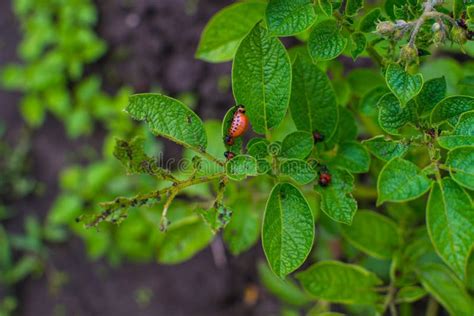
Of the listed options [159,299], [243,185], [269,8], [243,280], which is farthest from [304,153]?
[159,299]

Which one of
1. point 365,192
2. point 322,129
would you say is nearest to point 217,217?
point 322,129

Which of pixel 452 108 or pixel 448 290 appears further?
pixel 448 290

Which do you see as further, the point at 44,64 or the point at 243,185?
the point at 44,64

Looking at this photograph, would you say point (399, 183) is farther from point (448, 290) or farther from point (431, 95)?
point (448, 290)

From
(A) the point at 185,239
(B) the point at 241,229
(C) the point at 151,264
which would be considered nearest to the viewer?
(B) the point at 241,229

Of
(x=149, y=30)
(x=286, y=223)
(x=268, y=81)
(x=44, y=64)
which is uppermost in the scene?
(x=268, y=81)

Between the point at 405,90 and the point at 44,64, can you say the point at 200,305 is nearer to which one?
the point at 44,64

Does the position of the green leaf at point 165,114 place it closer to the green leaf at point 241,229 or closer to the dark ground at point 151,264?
the green leaf at point 241,229

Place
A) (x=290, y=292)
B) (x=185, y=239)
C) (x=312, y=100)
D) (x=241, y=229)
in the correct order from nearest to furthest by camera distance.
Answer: (x=312, y=100)
(x=241, y=229)
(x=185, y=239)
(x=290, y=292)

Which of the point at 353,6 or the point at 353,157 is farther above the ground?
the point at 353,6
